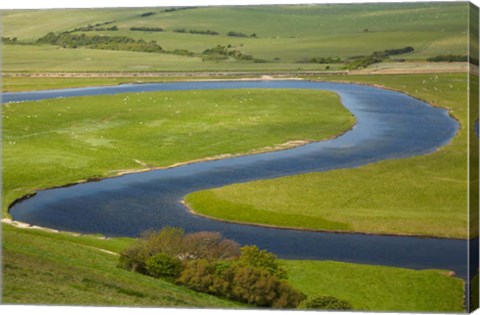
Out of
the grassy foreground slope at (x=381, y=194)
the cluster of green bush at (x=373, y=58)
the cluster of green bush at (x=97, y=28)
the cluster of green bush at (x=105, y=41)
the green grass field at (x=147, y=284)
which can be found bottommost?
the green grass field at (x=147, y=284)

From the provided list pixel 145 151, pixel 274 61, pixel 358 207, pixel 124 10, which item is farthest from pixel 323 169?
pixel 124 10

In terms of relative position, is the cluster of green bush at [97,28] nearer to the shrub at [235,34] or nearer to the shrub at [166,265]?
the shrub at [235,34]

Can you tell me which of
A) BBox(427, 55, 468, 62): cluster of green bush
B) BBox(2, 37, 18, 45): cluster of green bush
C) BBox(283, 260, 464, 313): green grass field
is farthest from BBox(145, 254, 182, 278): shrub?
BBox(427, 55, 468, 62): cluster of green bush

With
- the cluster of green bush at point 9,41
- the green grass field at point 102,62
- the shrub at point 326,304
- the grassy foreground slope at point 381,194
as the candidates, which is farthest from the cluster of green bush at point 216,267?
the cluster of green bush at point 9,41

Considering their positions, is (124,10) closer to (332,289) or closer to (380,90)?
(380,90)

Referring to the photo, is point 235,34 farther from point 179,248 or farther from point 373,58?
point 179,248
